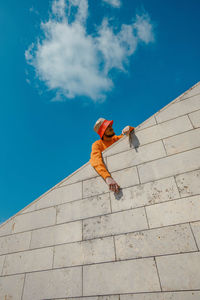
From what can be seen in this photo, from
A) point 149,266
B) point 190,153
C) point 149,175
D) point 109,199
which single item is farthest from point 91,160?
point 149,266

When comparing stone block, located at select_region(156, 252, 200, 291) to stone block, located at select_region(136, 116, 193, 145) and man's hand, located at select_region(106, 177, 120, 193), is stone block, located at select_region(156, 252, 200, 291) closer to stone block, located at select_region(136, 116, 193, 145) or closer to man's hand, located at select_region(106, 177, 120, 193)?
man's hand, located at select_region(106, 177, 120, 193)

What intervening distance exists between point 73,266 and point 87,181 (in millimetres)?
1948

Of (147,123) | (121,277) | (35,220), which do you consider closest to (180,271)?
(121,277)

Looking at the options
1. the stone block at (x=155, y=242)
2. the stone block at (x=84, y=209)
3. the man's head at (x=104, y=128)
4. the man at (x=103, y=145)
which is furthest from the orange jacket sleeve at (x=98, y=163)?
the stone block at (x=155, y=242)

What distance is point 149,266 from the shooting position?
3490 mm

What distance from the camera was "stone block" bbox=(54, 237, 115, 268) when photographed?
3.95 meters

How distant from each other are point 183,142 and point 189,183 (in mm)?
993

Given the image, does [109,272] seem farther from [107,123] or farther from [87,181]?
[107,123]

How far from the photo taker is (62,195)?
Result: 515 cm

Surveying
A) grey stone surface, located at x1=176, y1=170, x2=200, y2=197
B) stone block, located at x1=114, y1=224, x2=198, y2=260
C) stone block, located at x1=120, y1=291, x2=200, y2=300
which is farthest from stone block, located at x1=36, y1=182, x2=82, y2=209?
grey stone surface, located at x1=176, y1=170, x2=200, y2=197

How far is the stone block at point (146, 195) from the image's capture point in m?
3.98

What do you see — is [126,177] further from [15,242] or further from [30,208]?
[15,242]

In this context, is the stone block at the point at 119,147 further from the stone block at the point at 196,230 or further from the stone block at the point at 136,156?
the stone block at the point at 196,230

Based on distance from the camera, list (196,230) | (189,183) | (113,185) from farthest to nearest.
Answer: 1. (113,185)
2. (189,183)
3. (196,230)
